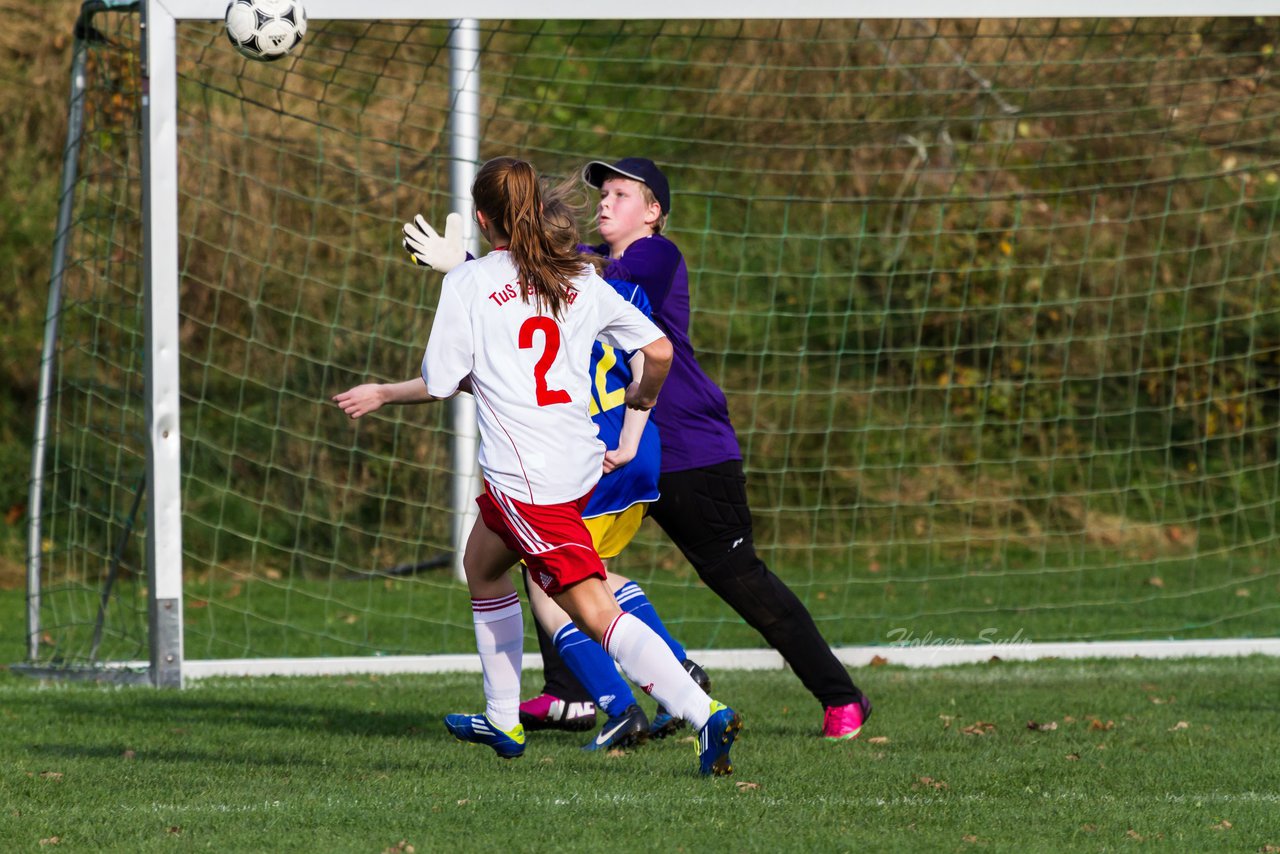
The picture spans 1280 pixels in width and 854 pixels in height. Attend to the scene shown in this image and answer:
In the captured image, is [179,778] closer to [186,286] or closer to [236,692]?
[236,692]

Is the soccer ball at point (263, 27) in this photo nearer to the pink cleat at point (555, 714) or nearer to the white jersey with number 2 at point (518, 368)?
the white jersey with number 2 at point (518, 368)

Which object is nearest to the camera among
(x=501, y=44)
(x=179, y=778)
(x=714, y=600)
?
(x=179, y=778)

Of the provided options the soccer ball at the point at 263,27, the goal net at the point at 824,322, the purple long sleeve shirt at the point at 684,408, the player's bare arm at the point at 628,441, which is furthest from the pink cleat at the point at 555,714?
the goal net at the point at 824,322

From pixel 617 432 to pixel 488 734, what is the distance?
3.31 feet

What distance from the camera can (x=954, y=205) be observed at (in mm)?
12859

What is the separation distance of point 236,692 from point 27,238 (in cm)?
738

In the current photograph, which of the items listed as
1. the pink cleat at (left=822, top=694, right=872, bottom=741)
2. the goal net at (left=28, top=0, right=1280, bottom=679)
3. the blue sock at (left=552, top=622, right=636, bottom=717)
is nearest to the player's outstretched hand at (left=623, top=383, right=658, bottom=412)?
the blue sock at (left=552, top=622, right=636, bottom=717)

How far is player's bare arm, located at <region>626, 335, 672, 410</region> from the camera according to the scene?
13.9 feet

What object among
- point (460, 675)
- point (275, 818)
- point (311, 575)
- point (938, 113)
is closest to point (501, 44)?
point (938, 113)

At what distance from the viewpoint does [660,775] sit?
4.48 meters

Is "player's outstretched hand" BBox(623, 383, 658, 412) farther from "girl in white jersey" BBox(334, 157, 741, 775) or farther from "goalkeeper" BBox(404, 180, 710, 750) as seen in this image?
"goalkeeper" BBox(404, 180, 710, 750)

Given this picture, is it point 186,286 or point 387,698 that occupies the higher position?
point 186,286

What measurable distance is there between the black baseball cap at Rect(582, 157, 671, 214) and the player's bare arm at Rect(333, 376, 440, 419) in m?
1.14

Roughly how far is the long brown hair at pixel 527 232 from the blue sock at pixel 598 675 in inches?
49.8
